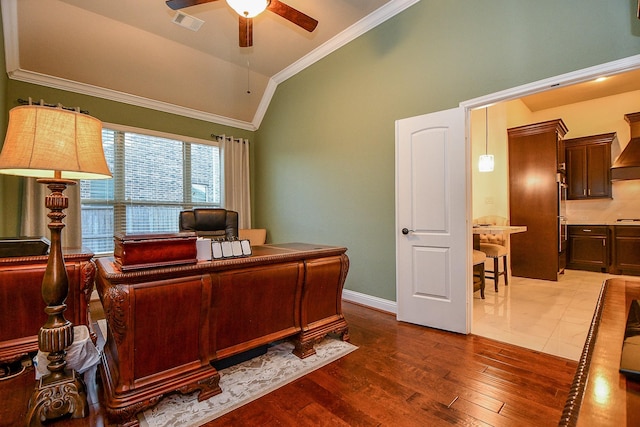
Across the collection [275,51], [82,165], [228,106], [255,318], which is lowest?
[255,318]

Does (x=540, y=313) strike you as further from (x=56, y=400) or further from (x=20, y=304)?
(x=20, y=304)

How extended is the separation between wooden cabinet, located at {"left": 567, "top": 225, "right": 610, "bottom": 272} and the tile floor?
0.67 meters

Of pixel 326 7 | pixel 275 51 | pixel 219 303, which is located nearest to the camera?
pixel 219 303

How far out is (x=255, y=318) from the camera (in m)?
2.07

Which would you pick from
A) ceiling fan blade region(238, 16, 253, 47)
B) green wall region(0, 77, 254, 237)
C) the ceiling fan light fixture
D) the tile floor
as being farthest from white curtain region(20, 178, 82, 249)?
the tile floor

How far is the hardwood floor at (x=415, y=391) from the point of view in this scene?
159cm

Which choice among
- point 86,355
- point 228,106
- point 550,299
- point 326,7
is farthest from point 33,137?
point 550,299

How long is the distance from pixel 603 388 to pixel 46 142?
2.10m

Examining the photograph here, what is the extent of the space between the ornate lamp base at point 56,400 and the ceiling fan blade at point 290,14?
285cm

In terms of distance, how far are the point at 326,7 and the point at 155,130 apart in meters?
3.01

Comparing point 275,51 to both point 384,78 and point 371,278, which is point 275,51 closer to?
point 384,78

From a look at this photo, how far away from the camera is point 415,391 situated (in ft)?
6.03

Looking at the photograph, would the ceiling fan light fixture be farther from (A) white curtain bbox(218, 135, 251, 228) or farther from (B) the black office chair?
(A) white curtain bbox(218, 135, 251, 228)

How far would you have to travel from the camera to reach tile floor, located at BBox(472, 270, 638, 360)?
98.4 inches
